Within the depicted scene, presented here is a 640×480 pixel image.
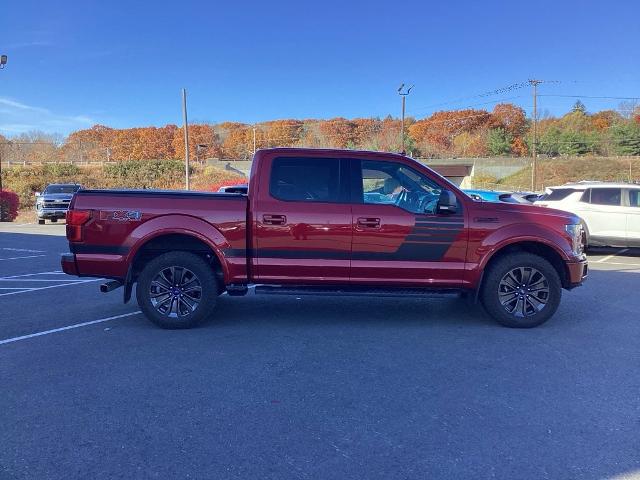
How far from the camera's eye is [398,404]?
4105mm

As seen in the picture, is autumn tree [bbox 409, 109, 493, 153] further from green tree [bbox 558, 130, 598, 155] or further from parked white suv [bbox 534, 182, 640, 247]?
parked white suv [bbox 534, 182, 640, 247]

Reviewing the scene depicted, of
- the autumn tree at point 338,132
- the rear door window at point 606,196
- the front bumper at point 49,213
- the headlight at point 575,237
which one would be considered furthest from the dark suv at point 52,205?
the autumn tree at point 338,132

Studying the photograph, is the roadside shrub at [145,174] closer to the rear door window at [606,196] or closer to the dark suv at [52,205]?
the dark suv at [52,205]

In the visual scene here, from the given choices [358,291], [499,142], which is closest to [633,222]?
[358,291]

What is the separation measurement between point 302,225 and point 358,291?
103 centimetres

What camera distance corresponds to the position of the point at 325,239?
6.05 meters

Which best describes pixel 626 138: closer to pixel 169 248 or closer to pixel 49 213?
pixel 49 213

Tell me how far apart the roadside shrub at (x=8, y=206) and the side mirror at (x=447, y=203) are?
87.9 feet

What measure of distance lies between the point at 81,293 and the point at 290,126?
8902 cm

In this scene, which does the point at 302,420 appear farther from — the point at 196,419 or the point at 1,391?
the point at 1,391

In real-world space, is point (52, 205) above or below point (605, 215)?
above

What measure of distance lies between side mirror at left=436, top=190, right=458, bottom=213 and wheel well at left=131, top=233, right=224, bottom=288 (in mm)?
2685

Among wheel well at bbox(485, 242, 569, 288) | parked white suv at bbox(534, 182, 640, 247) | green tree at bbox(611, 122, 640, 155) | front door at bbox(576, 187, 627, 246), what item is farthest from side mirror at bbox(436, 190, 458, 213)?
green tree at bbox(611, 122, 640, 155)

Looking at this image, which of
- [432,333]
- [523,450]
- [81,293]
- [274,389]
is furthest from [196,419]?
[81,293]
